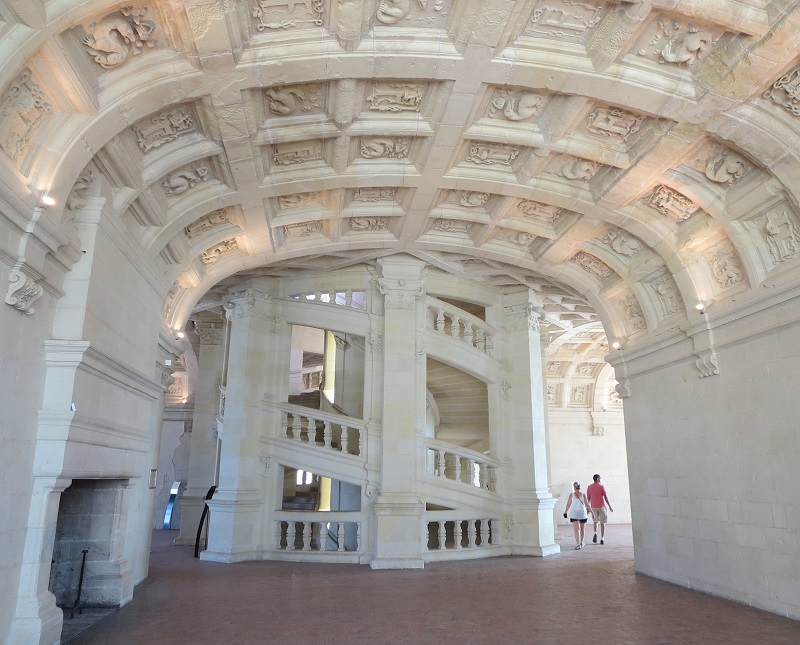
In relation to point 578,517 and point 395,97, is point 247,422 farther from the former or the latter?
point 578,517

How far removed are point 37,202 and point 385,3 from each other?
11.2ft

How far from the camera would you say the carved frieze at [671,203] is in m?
7.45

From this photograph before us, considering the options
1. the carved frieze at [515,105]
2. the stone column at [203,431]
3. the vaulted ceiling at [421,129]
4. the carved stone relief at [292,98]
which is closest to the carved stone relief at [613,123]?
the vaulted ceiling at [421,129]

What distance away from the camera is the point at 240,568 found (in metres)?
9.31

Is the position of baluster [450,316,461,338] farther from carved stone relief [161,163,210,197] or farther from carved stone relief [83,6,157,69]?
carved stone relief [83,6,157,69]

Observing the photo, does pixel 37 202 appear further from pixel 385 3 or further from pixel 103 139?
pixel 385 3

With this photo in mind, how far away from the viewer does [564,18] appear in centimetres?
547

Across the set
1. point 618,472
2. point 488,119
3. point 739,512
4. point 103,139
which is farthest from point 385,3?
point 618,472

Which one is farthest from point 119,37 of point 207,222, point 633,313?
point 633,313

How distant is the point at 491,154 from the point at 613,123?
1.54 metres

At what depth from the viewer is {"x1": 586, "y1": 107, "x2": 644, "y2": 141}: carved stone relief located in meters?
6.52

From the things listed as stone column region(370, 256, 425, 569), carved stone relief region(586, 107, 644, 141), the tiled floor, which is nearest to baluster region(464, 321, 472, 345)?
stone column region(370, 256, 425, 569)

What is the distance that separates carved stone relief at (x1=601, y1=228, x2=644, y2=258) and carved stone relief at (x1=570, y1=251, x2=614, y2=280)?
590mm

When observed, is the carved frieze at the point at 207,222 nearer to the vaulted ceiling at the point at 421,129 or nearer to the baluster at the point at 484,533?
the vaulted ceiling at the point at 421,129
